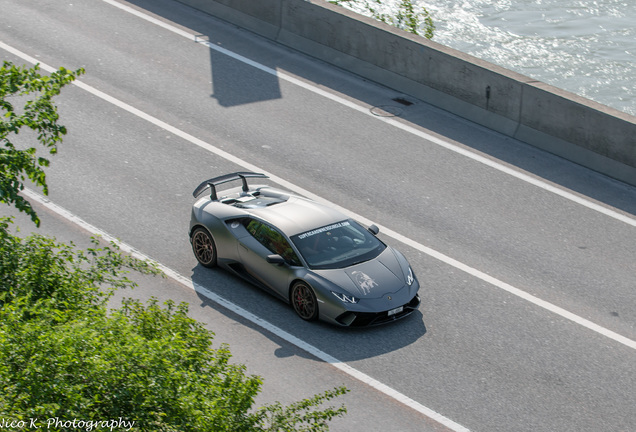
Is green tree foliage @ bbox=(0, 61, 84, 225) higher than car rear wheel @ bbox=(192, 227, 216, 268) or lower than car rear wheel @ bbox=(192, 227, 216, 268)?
higher

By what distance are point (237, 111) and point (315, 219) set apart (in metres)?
6.09

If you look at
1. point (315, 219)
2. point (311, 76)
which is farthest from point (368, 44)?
point (315, 219)

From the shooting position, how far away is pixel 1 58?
1877 cm

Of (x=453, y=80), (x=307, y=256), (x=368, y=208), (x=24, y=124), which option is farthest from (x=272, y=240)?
(x=453, y=80)

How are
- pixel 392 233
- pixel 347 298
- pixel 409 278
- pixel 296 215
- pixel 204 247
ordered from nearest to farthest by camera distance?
1. pixel 347 298
2. pixel 409 278
3. pixel 296 215
4. pixel 204 247
5. pixel 392 233

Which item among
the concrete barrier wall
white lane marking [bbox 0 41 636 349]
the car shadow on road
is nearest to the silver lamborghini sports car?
the car shadow on road

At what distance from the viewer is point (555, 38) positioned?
3133 cm

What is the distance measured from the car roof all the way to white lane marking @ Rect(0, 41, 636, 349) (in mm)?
1736

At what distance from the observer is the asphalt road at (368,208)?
1034 centimetres

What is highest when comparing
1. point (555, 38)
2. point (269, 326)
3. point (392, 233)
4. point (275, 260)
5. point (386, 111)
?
point (386, 111)

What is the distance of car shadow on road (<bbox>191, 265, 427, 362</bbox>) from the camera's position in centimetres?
1084

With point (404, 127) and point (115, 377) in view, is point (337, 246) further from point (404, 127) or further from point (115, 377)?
point (404, 127)

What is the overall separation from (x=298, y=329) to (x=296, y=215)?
1.65 meters

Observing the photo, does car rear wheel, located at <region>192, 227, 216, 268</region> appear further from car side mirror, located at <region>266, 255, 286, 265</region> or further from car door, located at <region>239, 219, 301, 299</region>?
car side mirror, located at <region>266, 255, 286, 265</region>
